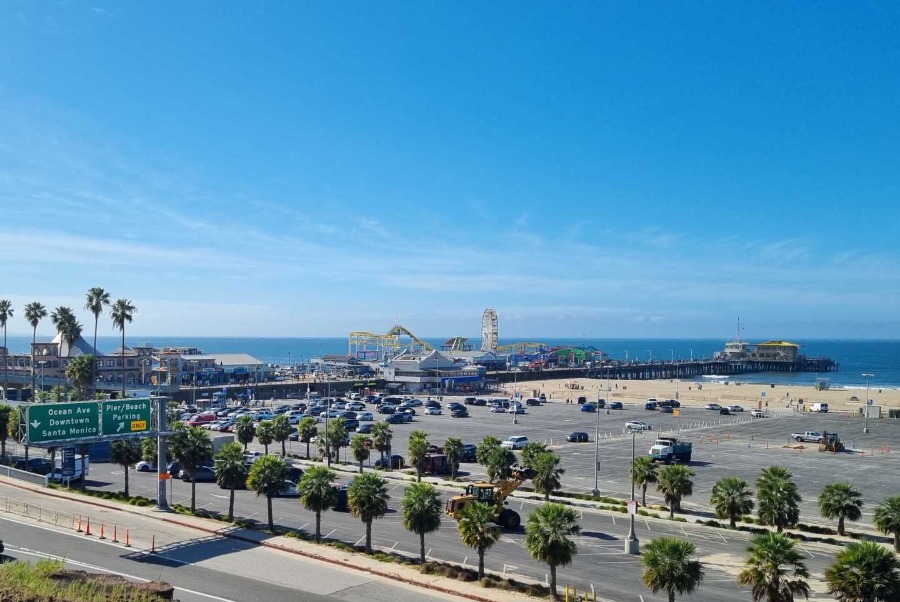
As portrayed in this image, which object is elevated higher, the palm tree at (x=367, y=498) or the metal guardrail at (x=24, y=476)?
the palm tree at (x=367, y=498)

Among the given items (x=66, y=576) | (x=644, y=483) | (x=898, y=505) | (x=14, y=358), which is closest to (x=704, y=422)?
(x=644, y=483)

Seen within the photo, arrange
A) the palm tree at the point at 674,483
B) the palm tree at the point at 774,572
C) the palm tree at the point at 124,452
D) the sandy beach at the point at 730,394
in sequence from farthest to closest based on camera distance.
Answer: the sandy beach at the point at 730,394 < the palm tree at the point at 124,452 < the palm tree at the point at 674,483 < the palm tree at the point at 774,572

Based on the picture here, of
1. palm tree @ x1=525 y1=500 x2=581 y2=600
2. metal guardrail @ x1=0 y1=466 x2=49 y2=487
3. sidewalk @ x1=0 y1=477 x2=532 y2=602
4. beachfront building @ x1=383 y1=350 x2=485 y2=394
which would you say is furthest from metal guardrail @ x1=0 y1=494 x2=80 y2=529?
beachfront building @ x1=383 y1=350 x2=485 y2=394

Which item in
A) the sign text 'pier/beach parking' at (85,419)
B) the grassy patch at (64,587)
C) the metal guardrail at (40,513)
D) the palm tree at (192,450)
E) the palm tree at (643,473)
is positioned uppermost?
the sign text 'pier/beach parking' at (85,419)

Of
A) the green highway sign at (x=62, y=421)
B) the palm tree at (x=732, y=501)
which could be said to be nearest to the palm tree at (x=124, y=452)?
the green highway sign at (x=62, y=421)

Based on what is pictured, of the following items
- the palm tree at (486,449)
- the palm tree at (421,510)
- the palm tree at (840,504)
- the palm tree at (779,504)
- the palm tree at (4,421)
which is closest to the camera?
the palm tree at (421,510)

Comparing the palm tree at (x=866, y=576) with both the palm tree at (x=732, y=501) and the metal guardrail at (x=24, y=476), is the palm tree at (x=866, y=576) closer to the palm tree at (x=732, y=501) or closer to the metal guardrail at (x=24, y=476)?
the palm tree at (x=732, y=501)

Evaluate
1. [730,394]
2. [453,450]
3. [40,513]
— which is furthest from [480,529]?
[730,394]
